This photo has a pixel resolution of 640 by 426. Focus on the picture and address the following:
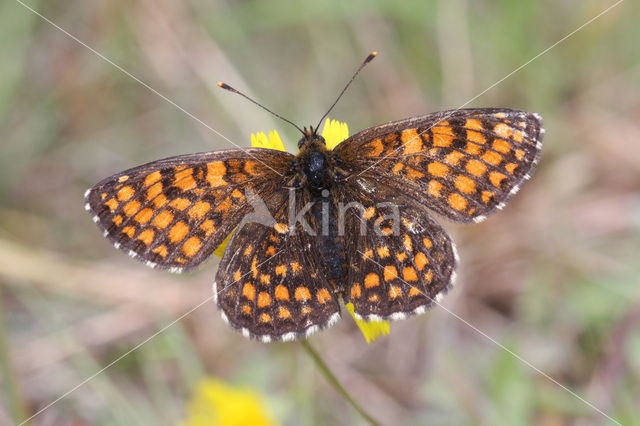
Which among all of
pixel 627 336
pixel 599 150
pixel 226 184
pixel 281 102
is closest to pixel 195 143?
pixel 281 102

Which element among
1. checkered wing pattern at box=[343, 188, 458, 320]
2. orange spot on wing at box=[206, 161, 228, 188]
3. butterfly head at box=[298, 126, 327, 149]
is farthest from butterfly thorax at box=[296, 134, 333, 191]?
orange spot on wing at box=[206, 161, 228, 188]

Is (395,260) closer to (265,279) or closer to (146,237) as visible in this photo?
(265,279)

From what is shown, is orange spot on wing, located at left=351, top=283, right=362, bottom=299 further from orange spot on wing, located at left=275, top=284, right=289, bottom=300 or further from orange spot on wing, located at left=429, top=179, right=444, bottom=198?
orange spot on wing, located at left=429, top=179, right=444, bottom=198

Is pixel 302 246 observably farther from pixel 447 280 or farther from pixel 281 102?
pixel 281 102

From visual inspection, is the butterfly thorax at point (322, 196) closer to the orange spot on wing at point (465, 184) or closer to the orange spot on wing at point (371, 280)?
the orange spot on wing at point (371, 280)

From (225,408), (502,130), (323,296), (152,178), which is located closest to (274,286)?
(323,296)

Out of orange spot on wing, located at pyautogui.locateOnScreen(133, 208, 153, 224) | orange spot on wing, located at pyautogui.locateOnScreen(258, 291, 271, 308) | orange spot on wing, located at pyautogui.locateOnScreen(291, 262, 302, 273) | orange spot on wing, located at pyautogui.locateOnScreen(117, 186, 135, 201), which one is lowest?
orange spot on wing, located at pyautogui.locateOnScreen(258, 291, 271, 308)
